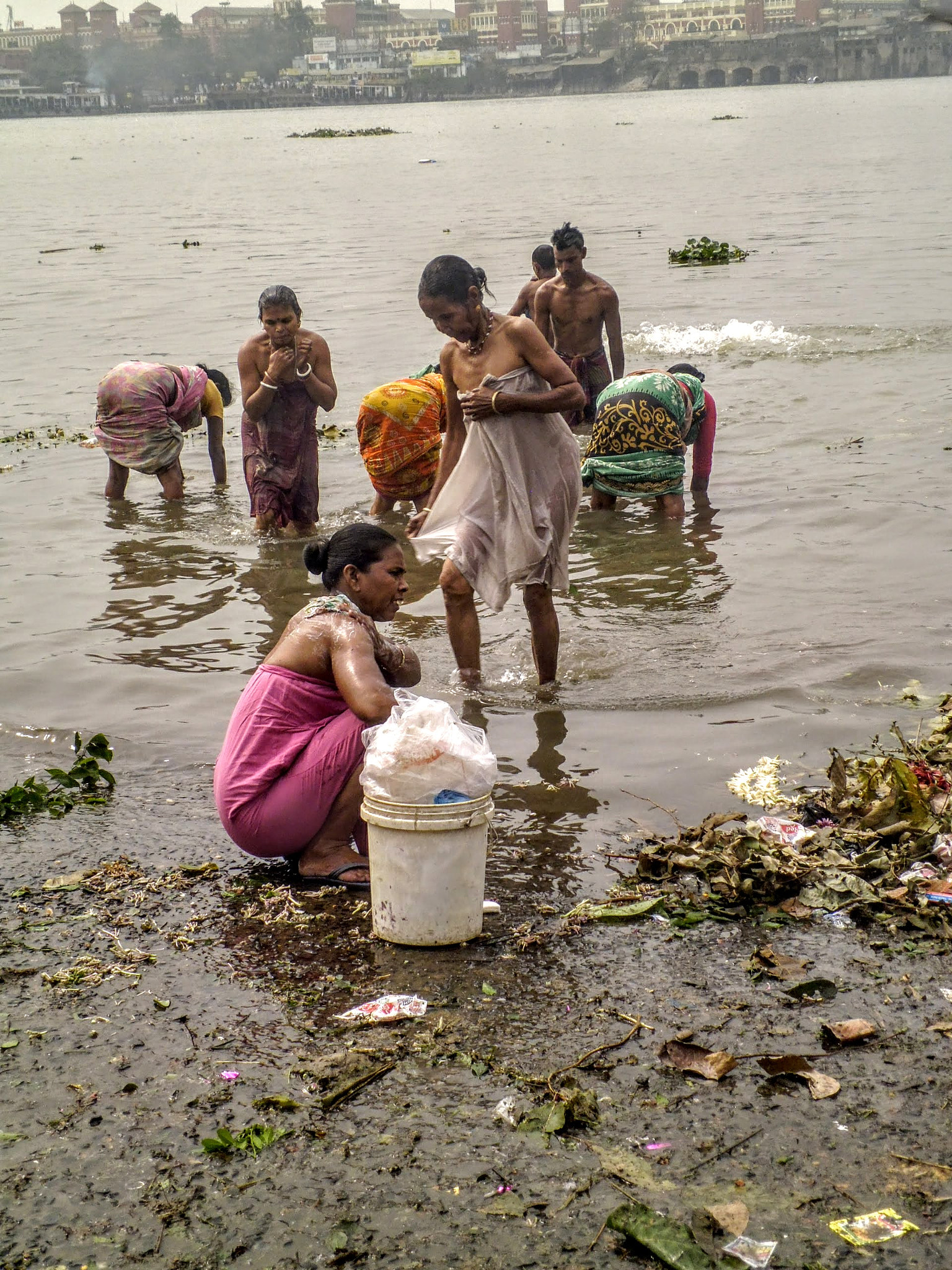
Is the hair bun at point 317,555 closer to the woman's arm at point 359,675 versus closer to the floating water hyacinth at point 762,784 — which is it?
the woman's arm at point 359,675

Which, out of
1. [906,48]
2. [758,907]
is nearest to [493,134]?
[906,48]

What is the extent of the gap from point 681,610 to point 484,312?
2.21 m

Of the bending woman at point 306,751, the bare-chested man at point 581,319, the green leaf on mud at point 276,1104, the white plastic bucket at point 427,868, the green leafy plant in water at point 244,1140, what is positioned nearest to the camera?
the green leafy plant in water at point 244,1140

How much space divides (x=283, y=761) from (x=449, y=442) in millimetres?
1927

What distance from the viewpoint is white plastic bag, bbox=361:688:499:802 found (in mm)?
3113

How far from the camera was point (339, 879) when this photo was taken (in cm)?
373

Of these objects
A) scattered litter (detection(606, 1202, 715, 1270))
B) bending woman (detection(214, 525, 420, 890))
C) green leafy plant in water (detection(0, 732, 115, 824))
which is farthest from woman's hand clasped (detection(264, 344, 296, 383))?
scattered litter (detection(606, 1202, 715, 1270))

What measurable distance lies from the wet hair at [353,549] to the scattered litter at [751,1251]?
2112 millimetres

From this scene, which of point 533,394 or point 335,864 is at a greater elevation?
point 533,394

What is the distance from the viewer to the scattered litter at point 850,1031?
2867mm

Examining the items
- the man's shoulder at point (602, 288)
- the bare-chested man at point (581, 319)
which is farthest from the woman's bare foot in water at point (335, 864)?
the man's shoulder at point (602, 288)

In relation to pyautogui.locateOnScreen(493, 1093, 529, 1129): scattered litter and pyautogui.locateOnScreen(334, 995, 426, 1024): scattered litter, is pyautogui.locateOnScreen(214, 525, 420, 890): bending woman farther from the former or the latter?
pyautogui.locateOnScreen(493, 1093, 529, 1129): scattered litter

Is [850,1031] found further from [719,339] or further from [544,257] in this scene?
[719,339]

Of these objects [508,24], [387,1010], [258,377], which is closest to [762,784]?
[387,1010]
